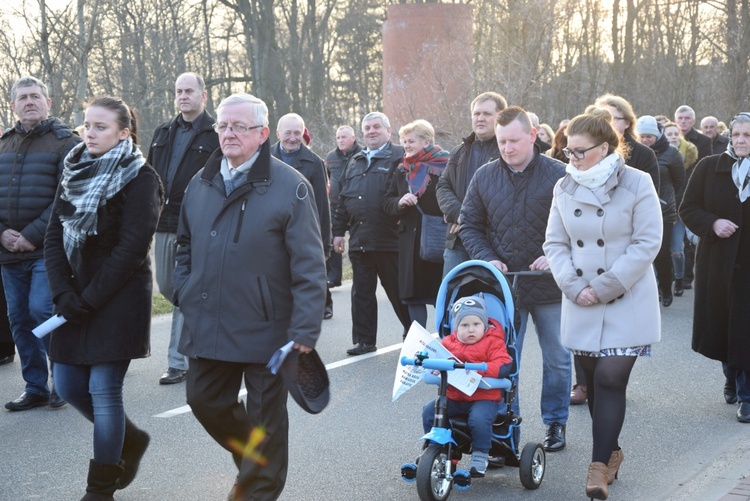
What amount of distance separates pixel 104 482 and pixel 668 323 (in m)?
7.99

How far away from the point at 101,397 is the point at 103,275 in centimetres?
61

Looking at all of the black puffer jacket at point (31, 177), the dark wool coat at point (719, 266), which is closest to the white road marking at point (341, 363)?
the black puffer jacket at point (31, 177)

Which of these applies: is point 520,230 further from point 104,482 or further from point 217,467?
point 104,482

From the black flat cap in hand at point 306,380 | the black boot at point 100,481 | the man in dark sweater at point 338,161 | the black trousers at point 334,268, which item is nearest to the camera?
the black flat cap in hand at point 306,380

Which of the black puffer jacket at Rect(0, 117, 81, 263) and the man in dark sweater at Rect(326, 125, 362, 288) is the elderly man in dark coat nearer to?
the black puffer jacket at Rect(0, 117, 81, 263)

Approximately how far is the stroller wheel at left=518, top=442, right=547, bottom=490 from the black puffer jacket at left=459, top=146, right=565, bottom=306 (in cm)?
117

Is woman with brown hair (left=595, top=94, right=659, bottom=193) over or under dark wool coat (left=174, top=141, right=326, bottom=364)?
over

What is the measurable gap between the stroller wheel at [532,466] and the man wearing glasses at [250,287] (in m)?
1.45

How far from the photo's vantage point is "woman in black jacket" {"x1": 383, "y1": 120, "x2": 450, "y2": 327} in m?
9.49

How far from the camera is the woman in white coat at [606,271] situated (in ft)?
18.0

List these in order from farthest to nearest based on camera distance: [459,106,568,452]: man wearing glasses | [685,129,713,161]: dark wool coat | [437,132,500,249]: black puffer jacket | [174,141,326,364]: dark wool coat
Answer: [685,129,713,161]: dark wool coat → [437,132,500,249]: black puffer jacket → [459,106,568,452]: man wearing glasses → [174,141,326,364]: dark wool coat

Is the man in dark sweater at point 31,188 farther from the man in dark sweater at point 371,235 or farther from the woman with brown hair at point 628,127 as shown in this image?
the woman with brown hair at point 628,127

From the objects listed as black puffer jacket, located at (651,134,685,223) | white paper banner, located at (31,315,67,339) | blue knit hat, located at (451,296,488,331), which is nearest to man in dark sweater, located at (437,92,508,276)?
blue knit hat, located at (451,296,488,331)

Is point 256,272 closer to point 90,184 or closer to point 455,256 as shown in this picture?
point 90,184
